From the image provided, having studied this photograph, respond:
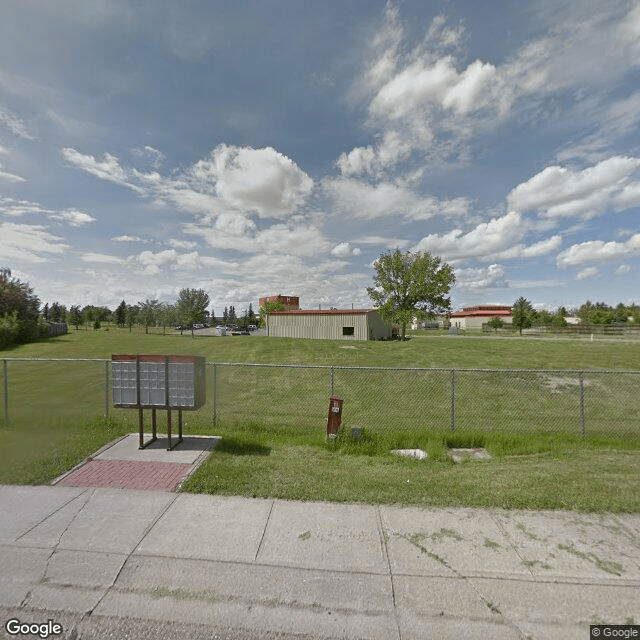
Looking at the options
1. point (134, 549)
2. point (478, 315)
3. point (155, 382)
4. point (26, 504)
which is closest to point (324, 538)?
point (134, 549)

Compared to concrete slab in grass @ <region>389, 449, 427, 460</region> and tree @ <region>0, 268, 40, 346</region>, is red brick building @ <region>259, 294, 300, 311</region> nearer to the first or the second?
tree @ <region>0, 268, 40, 346</region>

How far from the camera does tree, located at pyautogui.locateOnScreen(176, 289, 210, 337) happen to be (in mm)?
49625

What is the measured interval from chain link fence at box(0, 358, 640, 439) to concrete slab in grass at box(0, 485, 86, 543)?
3077 mm

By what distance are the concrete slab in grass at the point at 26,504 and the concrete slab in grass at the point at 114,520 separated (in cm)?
39

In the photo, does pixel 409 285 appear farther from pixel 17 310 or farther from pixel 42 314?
pixel 42 314

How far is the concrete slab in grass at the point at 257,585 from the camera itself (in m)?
3.02

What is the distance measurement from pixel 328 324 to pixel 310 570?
3377 centimetres

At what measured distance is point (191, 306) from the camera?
165 feet

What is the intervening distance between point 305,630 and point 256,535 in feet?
4.39

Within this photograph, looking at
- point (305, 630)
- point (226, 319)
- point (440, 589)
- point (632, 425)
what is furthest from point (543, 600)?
point (226, 319)

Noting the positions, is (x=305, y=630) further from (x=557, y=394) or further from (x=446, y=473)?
(x=557, y=394)

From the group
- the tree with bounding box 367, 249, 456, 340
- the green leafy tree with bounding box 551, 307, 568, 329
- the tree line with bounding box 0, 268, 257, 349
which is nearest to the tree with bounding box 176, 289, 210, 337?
the tree line with bounding box 0, 268, 257, 349

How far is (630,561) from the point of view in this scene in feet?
11.4

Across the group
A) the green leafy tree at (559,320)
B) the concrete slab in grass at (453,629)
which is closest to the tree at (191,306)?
the concrete slab in grass at (453,629)
